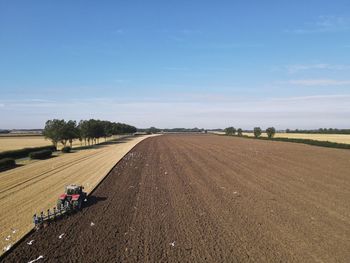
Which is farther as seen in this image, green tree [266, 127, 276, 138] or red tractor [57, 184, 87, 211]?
green tree [266, 127, 276, 138]

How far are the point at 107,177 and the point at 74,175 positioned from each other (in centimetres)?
424

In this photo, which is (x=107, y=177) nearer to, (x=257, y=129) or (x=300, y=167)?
(x=300, y=167)

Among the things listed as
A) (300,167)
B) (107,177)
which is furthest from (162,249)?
(300,167)

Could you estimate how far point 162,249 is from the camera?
47.0 ft

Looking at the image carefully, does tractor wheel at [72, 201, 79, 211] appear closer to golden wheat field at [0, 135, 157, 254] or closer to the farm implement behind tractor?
the farm implement behind tractor

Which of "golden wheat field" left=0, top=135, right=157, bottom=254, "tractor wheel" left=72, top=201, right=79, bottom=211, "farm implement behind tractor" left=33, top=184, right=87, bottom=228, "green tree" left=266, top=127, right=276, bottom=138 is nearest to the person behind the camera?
"golden wheat field" left=0, top=135, right=157, bottom=254

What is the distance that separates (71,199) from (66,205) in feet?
2.77

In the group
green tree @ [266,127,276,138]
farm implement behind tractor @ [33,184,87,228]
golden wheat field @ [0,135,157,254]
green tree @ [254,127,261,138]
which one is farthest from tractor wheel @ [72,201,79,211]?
green tree @ [254,127,261,138]

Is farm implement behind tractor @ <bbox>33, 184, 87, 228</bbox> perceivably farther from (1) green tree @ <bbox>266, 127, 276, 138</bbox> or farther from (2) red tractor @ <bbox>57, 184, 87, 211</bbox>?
(1) green tree @ <bbox>266, 127, 276, 138</bbox>

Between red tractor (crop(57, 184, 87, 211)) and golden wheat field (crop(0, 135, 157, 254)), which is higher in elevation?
red tractor (crop(57, 184, 87, 211))

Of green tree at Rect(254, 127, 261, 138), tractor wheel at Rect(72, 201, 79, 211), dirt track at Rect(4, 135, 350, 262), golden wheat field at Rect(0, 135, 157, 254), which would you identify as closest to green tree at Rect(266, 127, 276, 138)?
green tree at Rect(254, 127, 261, 138)

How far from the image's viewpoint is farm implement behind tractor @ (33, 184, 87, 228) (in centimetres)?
1849

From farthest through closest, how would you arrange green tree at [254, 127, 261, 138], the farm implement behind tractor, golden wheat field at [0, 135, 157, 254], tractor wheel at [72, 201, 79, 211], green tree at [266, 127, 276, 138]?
green tree at [254, 127, 261, 138] → green tree at [266, 127, 276, 138] → tractor wheel at [72, 201, 79, 211] → the farm implement behind tractor → golden wheat field at [0, 135, 157, 254]

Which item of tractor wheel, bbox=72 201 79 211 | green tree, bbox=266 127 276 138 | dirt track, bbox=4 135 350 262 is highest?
green tree, bbox=266 127 276 138
